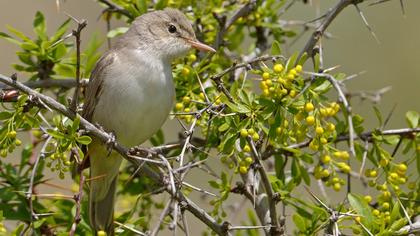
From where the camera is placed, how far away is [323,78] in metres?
3.58

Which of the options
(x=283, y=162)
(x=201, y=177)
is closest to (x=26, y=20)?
(x=201, y=177)

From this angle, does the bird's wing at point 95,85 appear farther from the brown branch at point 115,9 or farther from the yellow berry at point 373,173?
the yellow berry at point 373,173

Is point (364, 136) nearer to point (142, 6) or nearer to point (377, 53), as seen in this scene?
point (142, 6)

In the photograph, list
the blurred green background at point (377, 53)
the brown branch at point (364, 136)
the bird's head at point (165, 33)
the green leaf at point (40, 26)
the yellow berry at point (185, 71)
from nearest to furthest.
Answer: the brown branch at point (364, 136) → the yellow berry at point (185, 71) → the green leaf at point (40, 26) → the bird's head at point (165, 33) → the blurred green background at point (377, 53)

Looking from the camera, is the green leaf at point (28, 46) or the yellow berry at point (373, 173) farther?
the green leaf at point (28, 46)

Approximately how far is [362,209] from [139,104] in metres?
1.51

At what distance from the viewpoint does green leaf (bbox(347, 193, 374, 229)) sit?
364 cm

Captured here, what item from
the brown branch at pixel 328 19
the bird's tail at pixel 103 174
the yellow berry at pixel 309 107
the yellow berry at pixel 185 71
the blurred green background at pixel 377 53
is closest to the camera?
the yellow berry at pixel 309 107

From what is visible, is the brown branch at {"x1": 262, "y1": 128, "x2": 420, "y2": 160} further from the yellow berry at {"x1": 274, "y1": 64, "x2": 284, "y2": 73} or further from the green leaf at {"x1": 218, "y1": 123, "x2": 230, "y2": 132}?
the yellow berry at {"x1": 274, "y1": 64, "x2": 284, "y2": 73}

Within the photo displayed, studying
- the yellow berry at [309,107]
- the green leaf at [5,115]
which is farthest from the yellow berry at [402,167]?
the green leaf at [5,115]

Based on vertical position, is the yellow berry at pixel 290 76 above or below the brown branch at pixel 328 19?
below

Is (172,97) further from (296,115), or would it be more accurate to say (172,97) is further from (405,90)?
(405,90)

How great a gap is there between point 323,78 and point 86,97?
162 centimetres

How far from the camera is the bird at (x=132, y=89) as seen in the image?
4.54m
